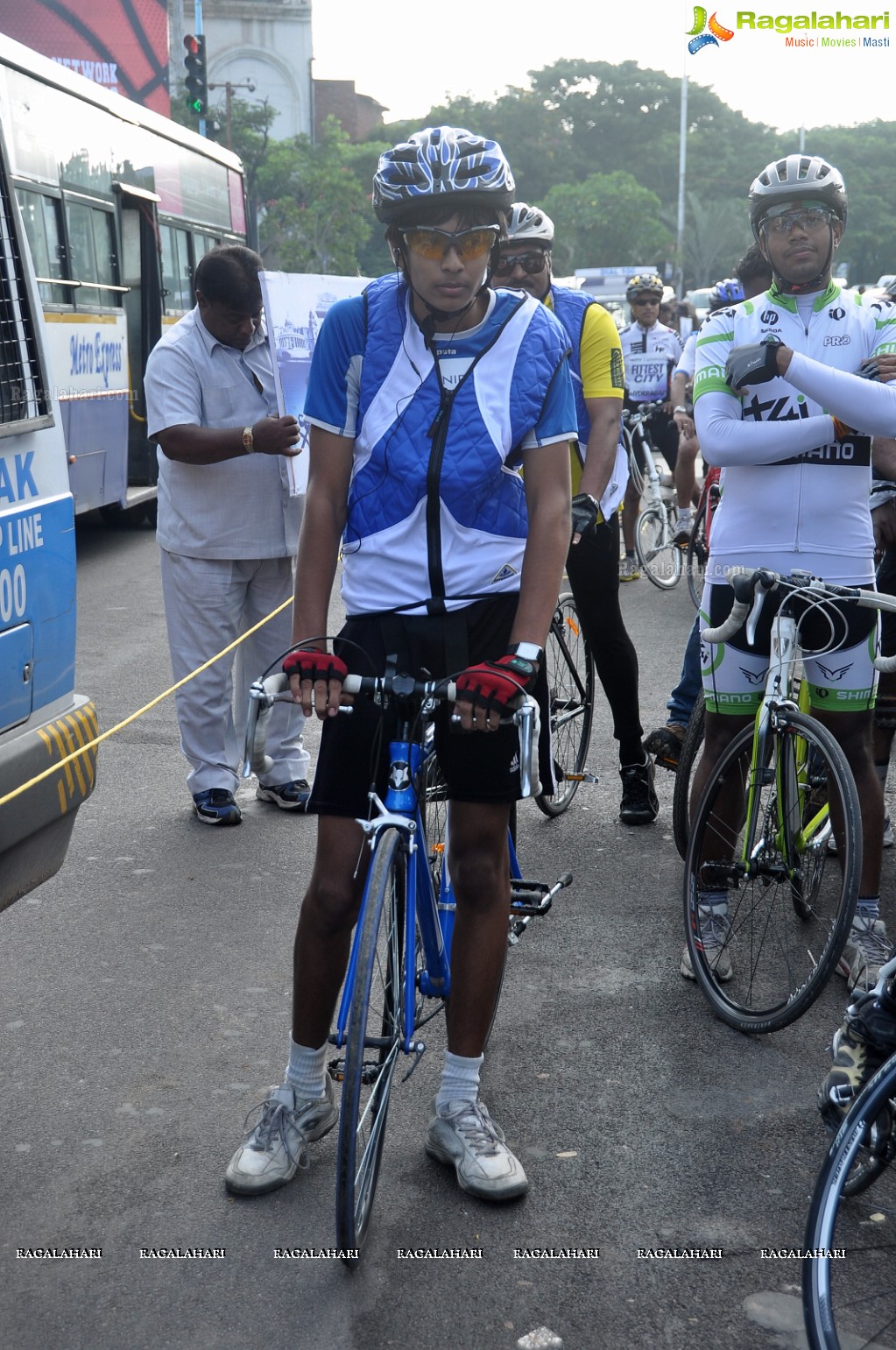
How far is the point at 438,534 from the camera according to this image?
3045 millimetres

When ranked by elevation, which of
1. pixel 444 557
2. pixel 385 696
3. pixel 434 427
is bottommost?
pixel 385 696

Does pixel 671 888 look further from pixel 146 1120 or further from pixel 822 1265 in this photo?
pixel 822 1265

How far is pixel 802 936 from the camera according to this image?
4332mm

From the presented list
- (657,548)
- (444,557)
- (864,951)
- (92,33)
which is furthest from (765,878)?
(92,33)

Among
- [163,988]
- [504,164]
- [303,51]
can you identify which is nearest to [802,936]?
[163,988]

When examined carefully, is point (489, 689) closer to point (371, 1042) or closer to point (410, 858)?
point (410, 858)

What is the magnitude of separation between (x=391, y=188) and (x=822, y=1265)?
7.04ft

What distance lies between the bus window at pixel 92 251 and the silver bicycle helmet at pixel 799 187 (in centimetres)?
848

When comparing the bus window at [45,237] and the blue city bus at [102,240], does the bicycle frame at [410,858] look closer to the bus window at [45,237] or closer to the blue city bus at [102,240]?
the blue city bus at [102,240]

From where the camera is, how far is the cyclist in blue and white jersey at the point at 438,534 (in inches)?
118

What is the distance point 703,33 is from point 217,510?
1489 cm

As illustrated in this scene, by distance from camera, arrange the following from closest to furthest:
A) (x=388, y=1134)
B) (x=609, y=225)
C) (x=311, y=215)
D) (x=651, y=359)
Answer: (x=388, y=1134) < (x=651, y=359) < (x=311, y=215) < (x=609, y=225)

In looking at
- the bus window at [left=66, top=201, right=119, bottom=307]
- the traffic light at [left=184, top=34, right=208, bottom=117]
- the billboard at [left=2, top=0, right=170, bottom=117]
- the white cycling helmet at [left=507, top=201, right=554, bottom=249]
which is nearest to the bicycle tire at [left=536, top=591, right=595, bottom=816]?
the white cycling helmet at [left=507, top=201, right=554, bottom=249]

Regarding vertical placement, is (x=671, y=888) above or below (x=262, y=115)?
below
